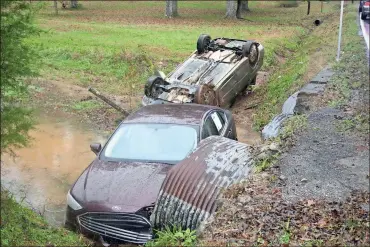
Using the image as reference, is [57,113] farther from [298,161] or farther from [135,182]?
[298,161]

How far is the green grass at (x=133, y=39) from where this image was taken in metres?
17.4

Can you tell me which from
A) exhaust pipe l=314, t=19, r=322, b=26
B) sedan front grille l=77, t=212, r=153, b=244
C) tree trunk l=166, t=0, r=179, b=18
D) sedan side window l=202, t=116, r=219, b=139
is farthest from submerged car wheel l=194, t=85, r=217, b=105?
tree trunk l=166, t=0, r=179, b=18

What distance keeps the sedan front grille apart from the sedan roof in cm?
230

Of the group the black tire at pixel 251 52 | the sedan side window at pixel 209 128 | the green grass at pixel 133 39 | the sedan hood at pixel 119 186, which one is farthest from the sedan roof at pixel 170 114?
the black tire at pixel 251 52

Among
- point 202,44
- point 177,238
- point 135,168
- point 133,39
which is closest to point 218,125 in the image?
Result: point 135,168

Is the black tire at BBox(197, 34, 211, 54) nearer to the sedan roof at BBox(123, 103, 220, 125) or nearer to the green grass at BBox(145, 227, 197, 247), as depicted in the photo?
the sedan roof at BBox(123, 103, 220, 125)

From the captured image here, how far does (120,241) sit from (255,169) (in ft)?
6.38

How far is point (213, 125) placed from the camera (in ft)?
28.2

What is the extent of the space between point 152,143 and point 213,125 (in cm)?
136

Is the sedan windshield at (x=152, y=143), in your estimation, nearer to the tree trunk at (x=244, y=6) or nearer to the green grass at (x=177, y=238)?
the green grass at (x=177, y=238)

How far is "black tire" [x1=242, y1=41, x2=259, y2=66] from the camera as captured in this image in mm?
14359

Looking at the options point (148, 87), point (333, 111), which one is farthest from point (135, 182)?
point (148, 87)

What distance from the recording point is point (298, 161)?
679cm

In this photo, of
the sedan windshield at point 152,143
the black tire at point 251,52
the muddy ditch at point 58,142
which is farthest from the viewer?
the black tire at point 251,52
